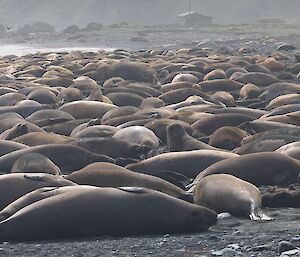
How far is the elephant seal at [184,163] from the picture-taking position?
6871mm

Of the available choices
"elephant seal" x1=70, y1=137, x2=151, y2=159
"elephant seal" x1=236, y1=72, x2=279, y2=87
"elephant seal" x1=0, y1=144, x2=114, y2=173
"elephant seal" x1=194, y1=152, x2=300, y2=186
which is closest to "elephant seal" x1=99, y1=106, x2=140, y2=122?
"elephant seal" x1=70, y1=137, x2=151, y2=159

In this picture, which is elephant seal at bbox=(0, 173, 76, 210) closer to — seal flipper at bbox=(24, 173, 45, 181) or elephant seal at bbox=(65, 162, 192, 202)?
seal flipper at bbox=(24, 173, 45, 181)

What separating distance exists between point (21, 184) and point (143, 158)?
82.4 inches

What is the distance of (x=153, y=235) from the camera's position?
202 inches

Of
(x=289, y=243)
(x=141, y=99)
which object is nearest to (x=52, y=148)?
(x=289, y=243)

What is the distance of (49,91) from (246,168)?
687cm

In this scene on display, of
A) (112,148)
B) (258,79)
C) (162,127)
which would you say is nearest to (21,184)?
(112,148)

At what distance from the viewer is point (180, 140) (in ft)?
26.4

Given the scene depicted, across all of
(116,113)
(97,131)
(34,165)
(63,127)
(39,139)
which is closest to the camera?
(34,165)

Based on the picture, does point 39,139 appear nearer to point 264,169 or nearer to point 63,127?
point 63,127

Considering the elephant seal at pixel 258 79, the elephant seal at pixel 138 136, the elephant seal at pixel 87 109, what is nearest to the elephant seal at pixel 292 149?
the elephant seal at pixel 138 136

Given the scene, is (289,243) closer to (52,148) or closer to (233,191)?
(233,191)

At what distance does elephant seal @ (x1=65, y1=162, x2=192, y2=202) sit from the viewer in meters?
5.84

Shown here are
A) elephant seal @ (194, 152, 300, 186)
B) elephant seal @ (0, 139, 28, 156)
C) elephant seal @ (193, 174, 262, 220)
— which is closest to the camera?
elephant seal @ (193, 174, 262, 220)
